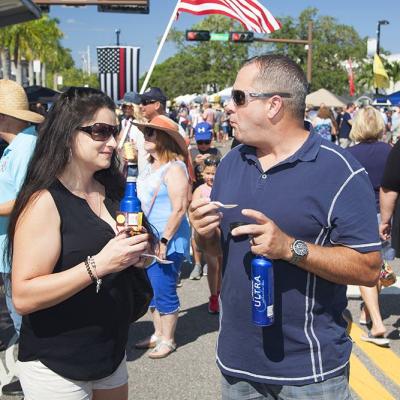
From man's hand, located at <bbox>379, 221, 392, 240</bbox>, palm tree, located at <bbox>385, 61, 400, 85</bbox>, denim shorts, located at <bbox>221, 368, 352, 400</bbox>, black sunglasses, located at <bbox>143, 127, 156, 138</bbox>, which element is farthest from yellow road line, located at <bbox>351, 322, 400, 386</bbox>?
palm tree, located at <bbox>385, 61, 400, 85</bbox>

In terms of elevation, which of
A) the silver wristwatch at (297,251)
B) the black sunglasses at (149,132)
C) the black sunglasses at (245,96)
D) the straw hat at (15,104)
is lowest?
the silver wristwatch at (297,251)

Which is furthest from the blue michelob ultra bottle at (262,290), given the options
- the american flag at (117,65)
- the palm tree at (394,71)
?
the palm tree at (394,71)

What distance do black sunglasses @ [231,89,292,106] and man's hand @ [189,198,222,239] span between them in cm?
46

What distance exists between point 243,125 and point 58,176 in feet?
2.63

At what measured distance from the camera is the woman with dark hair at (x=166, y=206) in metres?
4.36

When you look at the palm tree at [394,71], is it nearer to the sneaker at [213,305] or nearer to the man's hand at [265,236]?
the sneaker at [213,305]

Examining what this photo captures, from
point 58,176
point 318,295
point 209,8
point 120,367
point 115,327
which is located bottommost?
point 120,367

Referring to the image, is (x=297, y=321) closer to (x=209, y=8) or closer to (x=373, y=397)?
→ (x=373, y=397)

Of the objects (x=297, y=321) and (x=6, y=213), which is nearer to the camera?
(x=297, y=321)

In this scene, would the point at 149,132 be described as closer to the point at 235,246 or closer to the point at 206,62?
the point at 235,246

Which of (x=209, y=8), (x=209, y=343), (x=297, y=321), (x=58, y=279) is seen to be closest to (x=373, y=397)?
(x=209, y=343)

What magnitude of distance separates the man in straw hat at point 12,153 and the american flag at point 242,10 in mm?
3159

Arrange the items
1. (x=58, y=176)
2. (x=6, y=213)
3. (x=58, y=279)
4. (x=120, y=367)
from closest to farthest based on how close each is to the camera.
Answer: (x=58, y=279) < (x=58, y=176) < (x=120, y=367) < (x=6, y=213)

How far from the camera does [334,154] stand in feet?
7.20
